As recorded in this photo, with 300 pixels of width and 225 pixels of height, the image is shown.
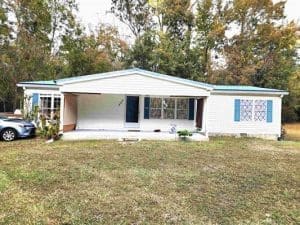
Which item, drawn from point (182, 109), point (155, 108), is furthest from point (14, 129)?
point (182, 109)

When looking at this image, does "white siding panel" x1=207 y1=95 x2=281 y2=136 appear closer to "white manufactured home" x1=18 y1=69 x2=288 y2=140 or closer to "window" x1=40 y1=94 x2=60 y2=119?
"white manufactured home" x1=18 y1=69 x2=288 y2=140

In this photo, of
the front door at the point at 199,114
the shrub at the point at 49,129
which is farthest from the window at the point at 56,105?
the front door at the point at 199,114

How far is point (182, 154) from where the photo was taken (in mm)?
10523

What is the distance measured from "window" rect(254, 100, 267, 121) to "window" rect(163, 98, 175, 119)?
456cm

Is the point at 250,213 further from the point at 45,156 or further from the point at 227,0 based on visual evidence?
the point at 227,0

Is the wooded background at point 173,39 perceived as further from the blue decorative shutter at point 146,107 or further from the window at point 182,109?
the blue decorative shutter at point 146,107

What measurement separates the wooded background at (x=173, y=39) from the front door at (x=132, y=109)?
8.89 meters

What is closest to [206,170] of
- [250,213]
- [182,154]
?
[182,154]

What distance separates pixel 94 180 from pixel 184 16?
75.4ft

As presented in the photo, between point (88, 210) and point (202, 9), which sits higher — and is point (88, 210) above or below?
below

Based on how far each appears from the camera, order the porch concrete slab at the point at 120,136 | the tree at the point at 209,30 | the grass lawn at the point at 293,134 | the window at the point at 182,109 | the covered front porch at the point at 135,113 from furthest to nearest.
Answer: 1. the tree at the point at 209,30
2. the grass lawn at the point at 293,134
3. the window at the point at 182,109
4. the covered front porch at the point at 135,113
5. the porch concrete slab at the point at 120,136

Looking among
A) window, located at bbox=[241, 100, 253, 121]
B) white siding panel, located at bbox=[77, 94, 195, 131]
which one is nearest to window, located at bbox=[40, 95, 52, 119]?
white siding panel, located at bbox=[77, 94, 195, 131]

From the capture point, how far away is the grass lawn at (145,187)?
4.96 metres

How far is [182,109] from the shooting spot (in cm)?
1719
